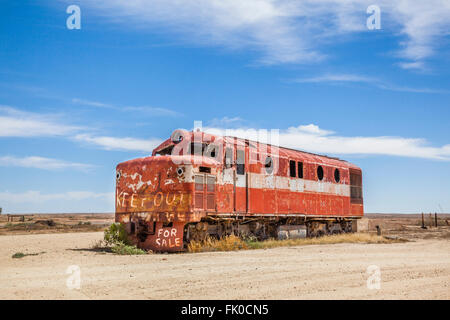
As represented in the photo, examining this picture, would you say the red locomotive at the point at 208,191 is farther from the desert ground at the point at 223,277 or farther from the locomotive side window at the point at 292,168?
the desert ground at the point at 223,277

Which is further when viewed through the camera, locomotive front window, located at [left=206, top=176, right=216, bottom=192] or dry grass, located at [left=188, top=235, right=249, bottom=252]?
locomotive front window, located at [left=206, top=176, right=216, bottom=192]

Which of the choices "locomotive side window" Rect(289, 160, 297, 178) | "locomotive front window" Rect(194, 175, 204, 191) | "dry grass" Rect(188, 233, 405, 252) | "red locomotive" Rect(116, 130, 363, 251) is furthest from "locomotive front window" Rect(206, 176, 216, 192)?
"locomotive side window" Rect(289, 160, 297, 178)

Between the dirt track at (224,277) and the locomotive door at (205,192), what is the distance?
6.39ft

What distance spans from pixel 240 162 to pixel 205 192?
2.10 meters

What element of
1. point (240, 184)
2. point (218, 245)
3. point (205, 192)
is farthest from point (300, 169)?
point (218, 245)

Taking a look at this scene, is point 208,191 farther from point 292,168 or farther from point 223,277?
point 223,277

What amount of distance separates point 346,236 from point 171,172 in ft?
35.9

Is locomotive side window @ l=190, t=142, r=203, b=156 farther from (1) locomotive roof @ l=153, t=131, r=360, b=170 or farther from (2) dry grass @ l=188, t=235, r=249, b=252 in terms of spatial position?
(2) dry grass @ l=188, t=235, r=249, b=252

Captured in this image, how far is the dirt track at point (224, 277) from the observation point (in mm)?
7141

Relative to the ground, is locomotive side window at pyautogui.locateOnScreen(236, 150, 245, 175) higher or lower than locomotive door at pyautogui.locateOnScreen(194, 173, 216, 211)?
higher

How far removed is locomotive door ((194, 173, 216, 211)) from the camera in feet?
48.1

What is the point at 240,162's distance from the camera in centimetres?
1634

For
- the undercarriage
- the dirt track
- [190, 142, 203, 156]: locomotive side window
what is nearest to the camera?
the dirt track
